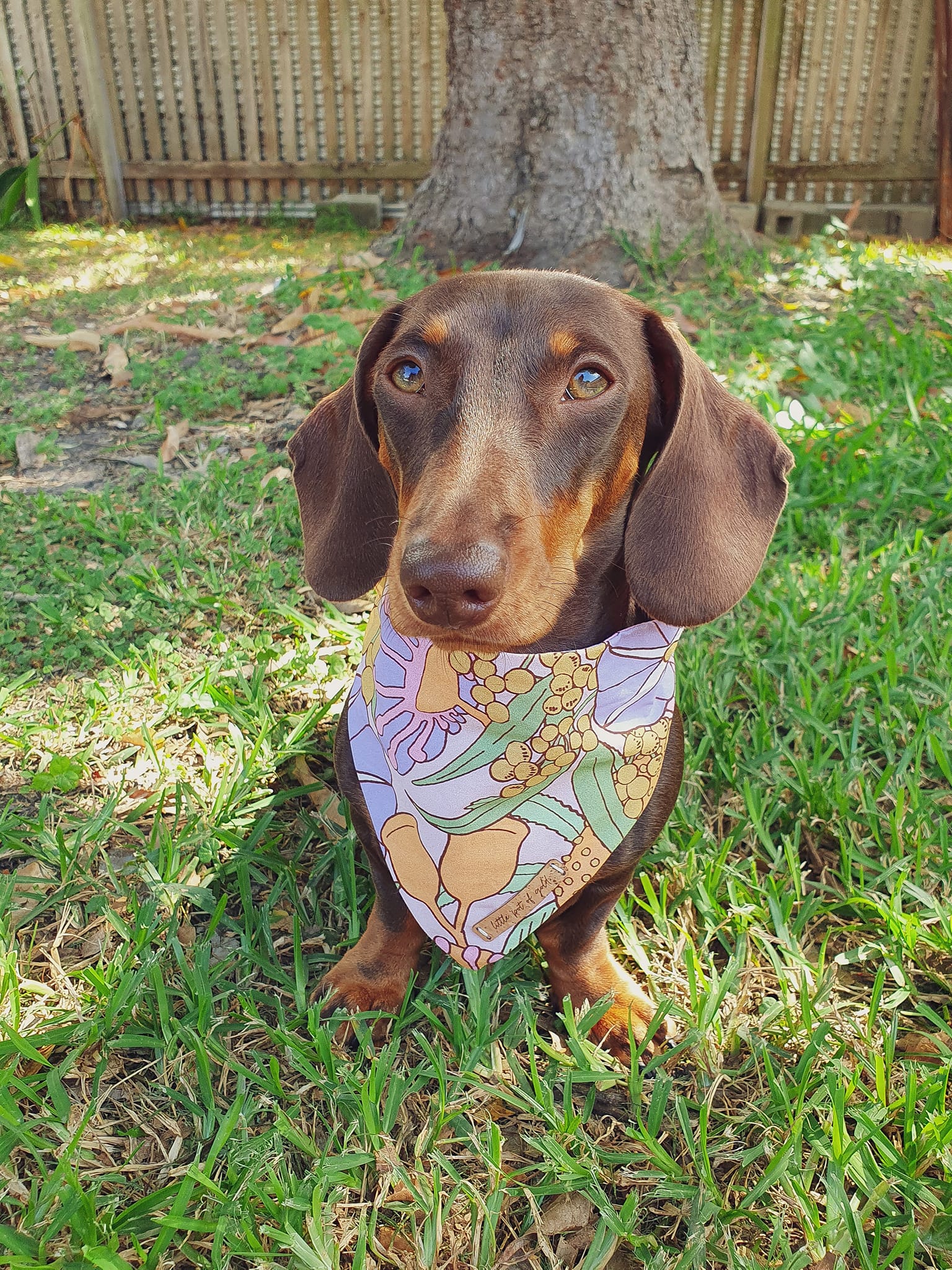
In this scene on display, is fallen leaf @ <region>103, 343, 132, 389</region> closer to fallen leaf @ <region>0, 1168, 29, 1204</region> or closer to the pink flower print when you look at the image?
the pink flower print

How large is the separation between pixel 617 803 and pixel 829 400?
3.00m

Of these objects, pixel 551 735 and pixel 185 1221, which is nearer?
pixel 185 1221

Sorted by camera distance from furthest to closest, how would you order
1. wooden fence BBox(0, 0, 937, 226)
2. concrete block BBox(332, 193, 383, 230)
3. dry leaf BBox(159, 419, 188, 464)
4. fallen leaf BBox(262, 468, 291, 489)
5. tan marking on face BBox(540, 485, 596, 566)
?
concrete block BBox(332, 193, 383, 230)
wooden fence BBox(0, 0, 937, 226)
dry leaf BBox(159, 419, 188, 464)
fallen leaf BBox(262, 468, 291, 489)
tan marking on face BBox(540, 485, 596, 566)

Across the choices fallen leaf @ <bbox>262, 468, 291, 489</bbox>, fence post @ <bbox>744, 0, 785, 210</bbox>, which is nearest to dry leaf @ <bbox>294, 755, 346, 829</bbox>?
fallen leaf @ <bbox>262, 468, 291, 489</bbox>

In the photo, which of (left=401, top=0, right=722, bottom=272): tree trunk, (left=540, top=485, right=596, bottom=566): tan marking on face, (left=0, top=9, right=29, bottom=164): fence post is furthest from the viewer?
(left=0, top=9, right=29, bottom=164): fence post

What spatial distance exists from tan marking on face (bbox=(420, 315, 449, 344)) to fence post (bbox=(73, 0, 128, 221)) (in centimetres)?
913

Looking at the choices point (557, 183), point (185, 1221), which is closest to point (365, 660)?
point (185, 1221)

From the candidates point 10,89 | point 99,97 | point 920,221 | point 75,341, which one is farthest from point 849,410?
point 10,89

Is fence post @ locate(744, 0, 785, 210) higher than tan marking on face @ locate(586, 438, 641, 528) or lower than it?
higher

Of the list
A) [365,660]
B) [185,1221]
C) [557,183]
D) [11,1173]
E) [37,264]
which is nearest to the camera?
[185,1221]

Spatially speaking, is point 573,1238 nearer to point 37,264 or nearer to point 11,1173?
point 11,1173

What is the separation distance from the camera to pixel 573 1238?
1.63 m

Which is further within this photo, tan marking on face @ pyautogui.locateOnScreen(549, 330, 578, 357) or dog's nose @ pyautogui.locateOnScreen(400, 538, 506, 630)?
tan marking on face @ pyautogui.locateOnScreen(549, 330, 578, 357)

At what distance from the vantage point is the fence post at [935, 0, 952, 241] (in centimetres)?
729
